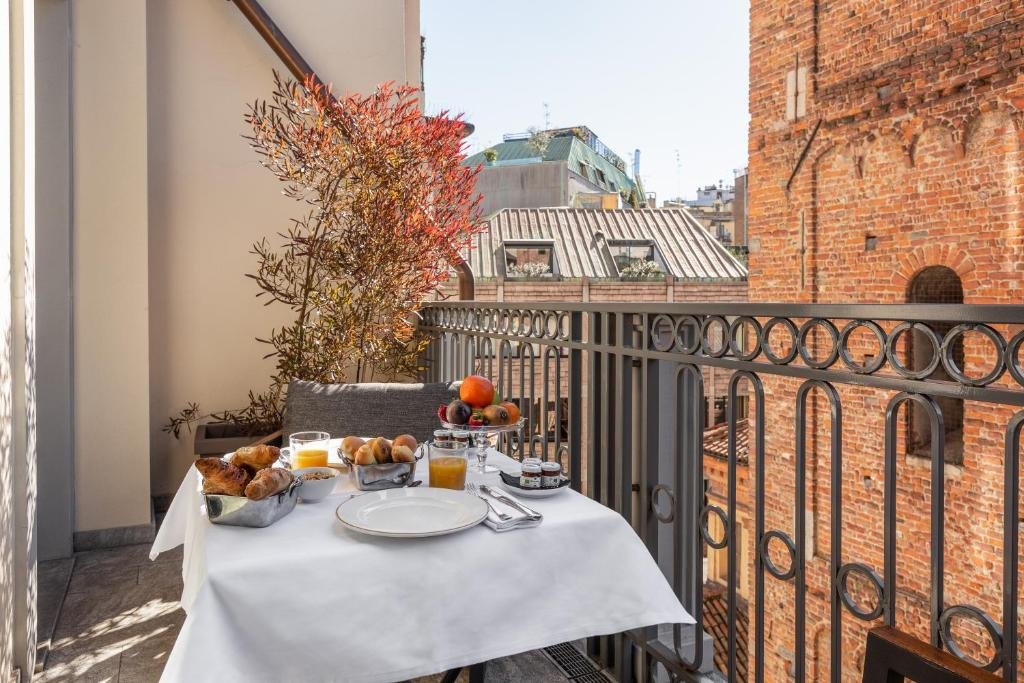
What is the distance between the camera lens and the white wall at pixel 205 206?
3.28 m

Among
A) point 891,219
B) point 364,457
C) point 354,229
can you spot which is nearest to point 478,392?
point 364,457

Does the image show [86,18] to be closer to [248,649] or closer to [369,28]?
[369,28]

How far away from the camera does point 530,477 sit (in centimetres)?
131

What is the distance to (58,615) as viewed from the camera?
2232 mm

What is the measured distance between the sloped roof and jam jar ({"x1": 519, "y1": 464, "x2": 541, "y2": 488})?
14.3 m

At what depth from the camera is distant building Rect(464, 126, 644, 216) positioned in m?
23.0

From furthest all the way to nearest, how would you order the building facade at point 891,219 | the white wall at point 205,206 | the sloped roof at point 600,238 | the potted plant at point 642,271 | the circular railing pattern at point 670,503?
the sloped roof at point 600,238 → the potted plant at point 642,271 → the building facade at point 891,219 → the white wall at point 205,206 → the circular railing pattern at point 670,503

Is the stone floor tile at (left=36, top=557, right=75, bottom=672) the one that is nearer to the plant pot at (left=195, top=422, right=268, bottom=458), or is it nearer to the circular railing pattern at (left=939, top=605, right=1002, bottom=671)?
the plant pot at (left=195, top=422, right=268, bottom=458)

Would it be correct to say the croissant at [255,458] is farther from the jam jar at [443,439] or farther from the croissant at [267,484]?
the jam jar at [443,439]

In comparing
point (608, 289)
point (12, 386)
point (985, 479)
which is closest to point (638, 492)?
point (12, 386)

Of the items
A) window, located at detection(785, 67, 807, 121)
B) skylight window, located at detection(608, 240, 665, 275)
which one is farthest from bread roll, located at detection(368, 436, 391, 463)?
skylight window, located at detection(608, 240, 665, 275)

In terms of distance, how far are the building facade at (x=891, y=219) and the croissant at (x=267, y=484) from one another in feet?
18.0

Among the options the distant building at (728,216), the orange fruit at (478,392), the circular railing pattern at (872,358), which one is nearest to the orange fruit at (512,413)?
the orange fruit at (478,392)

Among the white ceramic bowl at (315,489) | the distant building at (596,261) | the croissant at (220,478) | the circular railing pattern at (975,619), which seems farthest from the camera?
the distant building at (596,261)
